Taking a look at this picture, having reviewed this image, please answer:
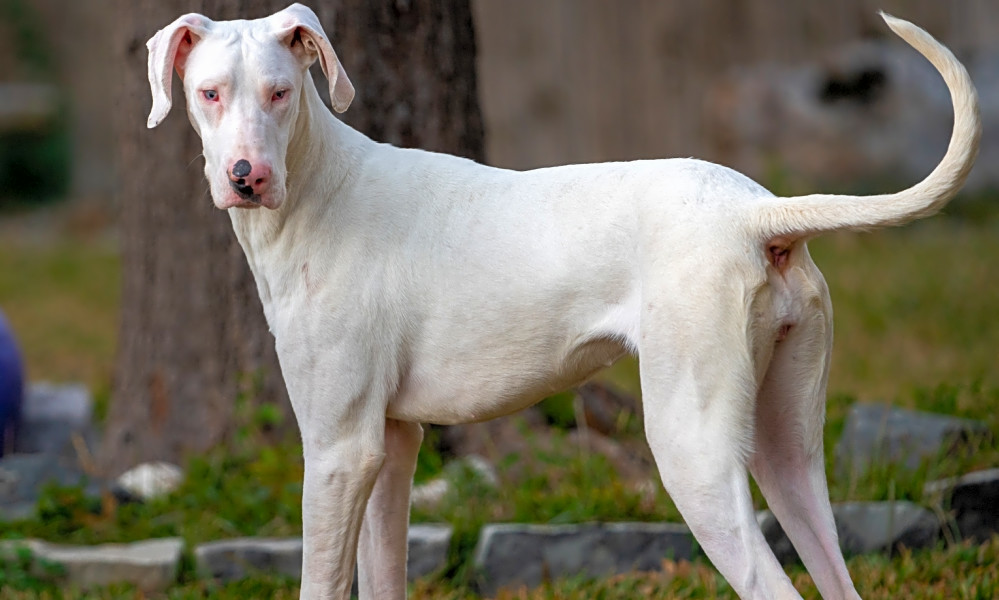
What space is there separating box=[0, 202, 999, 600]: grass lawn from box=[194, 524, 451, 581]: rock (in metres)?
0.06

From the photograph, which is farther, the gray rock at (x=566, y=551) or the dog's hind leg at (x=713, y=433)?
the gray rock at (x=566, y=551)

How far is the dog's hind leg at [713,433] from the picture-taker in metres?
2.48

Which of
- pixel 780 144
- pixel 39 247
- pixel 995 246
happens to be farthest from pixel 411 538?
pixel 39 247

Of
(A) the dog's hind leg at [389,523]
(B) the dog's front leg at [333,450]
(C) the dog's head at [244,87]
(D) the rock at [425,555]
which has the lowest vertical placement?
(D) the rock at [425,555]

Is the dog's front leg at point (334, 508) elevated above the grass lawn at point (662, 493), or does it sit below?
above

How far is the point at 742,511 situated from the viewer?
2482 mm

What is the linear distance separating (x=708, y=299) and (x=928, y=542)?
6.24 feet

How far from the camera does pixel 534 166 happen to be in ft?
36.5

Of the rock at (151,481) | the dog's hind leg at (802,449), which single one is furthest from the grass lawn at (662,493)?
the dog's hind leg at (802,449)

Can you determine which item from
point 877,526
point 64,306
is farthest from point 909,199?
point 64,306

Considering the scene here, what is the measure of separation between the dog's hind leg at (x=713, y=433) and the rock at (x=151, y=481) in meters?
2.63

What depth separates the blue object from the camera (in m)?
5.46

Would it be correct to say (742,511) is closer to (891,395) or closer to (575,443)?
(575,443)

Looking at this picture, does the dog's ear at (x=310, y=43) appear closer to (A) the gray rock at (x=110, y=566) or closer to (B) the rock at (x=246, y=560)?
(B) the rock at (x=246, y=560)
